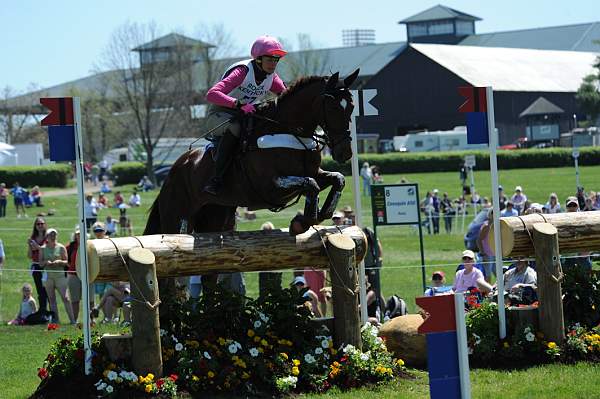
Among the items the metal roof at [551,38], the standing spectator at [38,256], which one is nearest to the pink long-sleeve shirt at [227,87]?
the standing spectator at [38,256]

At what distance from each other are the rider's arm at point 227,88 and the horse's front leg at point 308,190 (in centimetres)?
96

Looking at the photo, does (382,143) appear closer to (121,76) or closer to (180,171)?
(121,76)

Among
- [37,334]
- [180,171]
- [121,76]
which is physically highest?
[121,76]

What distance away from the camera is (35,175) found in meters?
52.1

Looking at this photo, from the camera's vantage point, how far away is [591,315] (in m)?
9.46

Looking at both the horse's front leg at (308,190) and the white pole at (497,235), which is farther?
the white pole at (497,235)

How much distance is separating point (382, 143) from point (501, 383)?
6061cm

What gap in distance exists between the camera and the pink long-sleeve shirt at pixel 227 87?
30.2 ft

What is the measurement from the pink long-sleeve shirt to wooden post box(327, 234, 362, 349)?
1667 mm

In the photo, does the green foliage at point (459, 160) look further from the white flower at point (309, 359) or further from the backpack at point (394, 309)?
the white flower at point (309, 359)

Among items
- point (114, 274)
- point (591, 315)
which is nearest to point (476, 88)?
point (591, 315)

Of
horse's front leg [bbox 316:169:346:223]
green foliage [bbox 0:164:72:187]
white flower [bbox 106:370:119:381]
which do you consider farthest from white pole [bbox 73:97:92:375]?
green foliage [bbox 0:164:72:187]

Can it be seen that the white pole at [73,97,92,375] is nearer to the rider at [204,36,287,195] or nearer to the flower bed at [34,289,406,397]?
the flower bed at [34,289,406,397]

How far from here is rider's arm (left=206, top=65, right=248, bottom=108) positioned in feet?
30.2
